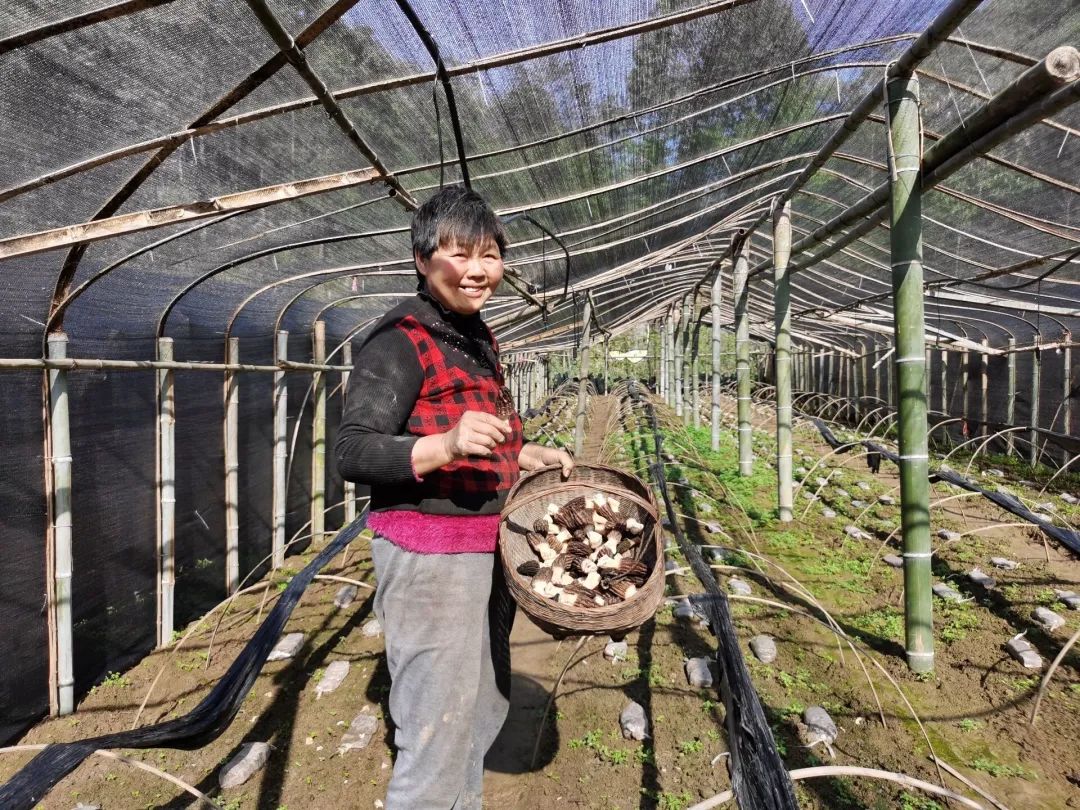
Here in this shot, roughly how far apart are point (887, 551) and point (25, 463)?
249 inches

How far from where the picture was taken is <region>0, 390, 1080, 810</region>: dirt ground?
8.13 ft

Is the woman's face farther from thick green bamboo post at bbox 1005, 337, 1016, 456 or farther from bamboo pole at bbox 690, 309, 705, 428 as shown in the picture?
thick green bamboo post at bbox 1005, 337, 1016, 456

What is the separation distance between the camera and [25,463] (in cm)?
325

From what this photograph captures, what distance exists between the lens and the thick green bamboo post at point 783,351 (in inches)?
228

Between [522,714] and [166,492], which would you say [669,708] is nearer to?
[522,714]

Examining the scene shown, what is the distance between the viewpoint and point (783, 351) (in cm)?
595

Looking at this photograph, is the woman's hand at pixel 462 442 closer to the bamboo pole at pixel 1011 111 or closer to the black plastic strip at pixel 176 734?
the black plastic strip at pixel 176 734

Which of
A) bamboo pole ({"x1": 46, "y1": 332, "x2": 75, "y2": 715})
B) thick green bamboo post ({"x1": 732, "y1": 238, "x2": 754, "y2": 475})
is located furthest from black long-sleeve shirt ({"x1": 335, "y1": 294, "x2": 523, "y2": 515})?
thick green bamboo post ({"x1": 732, "y1": 238, "x2": 754, "y2": 475})

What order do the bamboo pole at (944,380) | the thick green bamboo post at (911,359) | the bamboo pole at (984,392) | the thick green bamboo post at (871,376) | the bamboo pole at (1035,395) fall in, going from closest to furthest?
the thick green bamboo post at (911,359)
the bamboo pole at (1035,395)
the bamboo pole at (984,392)
the bamboo pole at (944,380)
the thick green bamboo post at (871,376)

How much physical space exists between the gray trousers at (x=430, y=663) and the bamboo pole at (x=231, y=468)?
399cm

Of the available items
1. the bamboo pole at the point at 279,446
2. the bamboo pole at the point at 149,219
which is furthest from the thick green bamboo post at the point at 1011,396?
the bamboo pole at the point at 149,219

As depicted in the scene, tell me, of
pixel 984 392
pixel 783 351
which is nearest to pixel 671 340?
pixel 984 392

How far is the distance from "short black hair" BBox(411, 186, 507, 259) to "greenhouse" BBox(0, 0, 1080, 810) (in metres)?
0.02

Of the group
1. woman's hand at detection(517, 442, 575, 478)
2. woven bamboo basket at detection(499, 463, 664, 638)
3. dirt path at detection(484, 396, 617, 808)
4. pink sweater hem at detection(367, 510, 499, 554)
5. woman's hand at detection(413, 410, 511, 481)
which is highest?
woman's hand at detection(413, 410, 511, 481)
